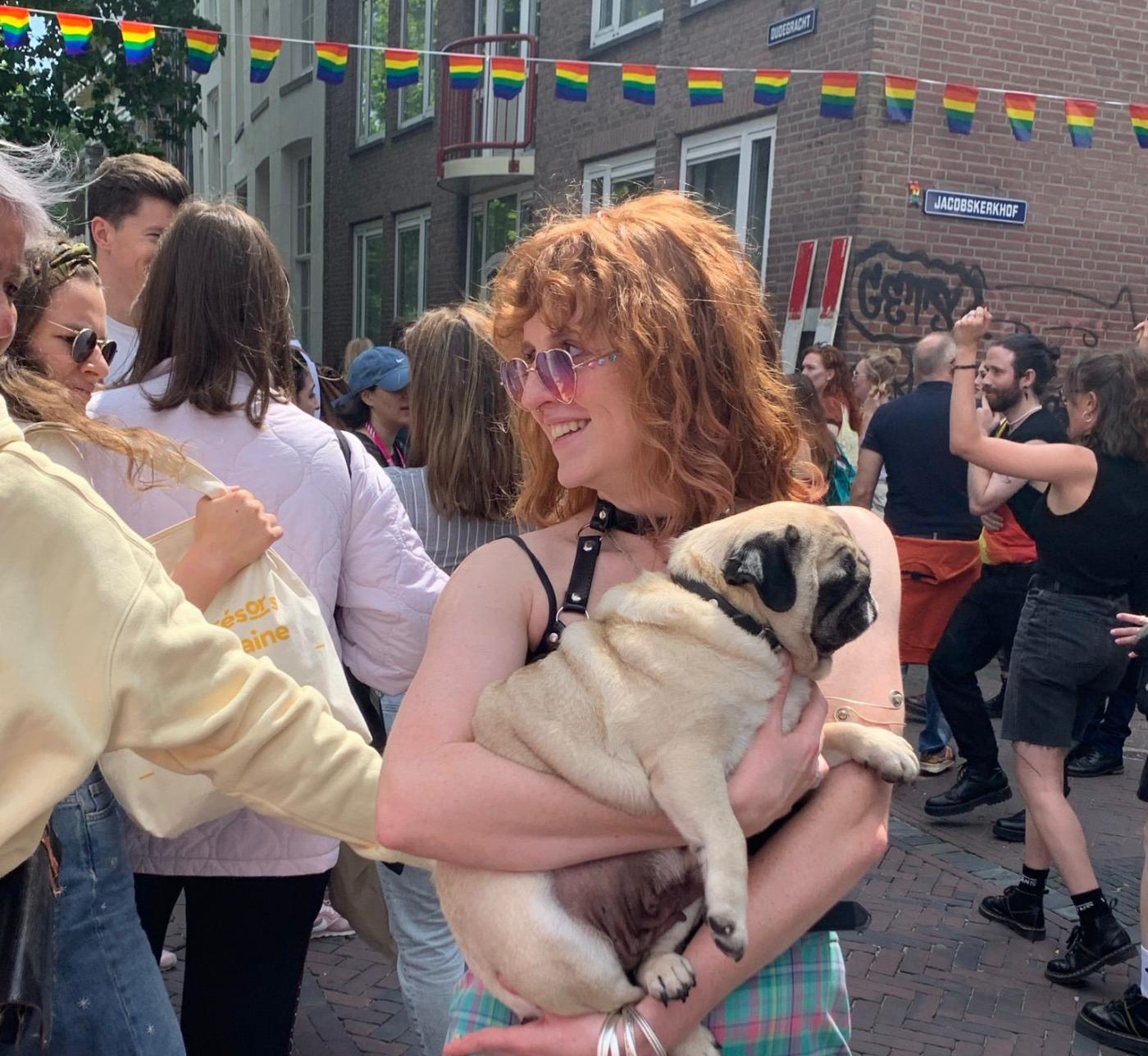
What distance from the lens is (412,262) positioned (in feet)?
62.0

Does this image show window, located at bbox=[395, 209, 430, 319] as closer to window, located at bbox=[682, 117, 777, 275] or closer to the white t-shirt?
window, located at bbox=[682, 117, 777, 275]

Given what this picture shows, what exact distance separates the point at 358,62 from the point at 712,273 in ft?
64.9

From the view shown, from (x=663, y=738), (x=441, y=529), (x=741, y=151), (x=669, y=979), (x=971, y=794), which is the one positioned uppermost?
(x=741, y=151)

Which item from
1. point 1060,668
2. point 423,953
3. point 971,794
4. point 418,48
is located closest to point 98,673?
point 423,953

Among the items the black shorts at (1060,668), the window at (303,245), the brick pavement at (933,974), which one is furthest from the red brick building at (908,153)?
the window at (303,245)

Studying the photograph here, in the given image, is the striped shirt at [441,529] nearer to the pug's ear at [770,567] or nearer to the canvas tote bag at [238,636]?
the canvas tote bag at [238,636]

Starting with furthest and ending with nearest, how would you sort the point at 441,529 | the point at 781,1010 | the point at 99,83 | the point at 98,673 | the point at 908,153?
the point at 99,83 < the point at 908,153 < the point at 441,529 < the point at 781,1010 < the point at 98,673

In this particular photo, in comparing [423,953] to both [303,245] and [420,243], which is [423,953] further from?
[303,245]

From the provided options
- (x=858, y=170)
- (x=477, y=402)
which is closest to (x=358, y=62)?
Answer: (x=858, y=170)

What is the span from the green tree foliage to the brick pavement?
12.9 meters

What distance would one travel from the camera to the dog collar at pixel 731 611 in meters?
1.81

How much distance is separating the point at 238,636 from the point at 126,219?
9.32 feet

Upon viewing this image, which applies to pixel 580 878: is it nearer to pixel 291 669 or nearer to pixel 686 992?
pixel 686 992

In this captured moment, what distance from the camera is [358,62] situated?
1975 centimetres
